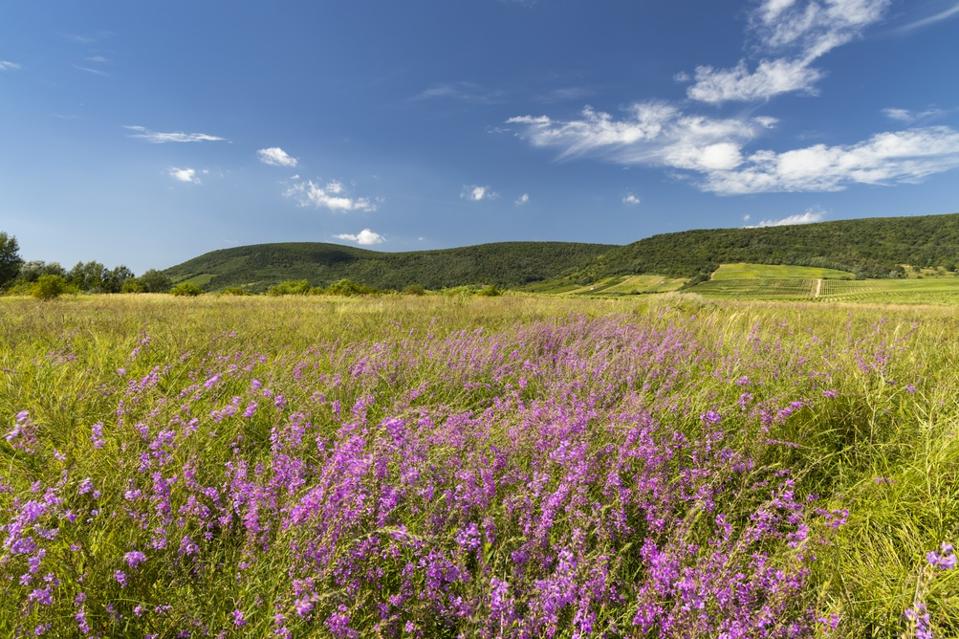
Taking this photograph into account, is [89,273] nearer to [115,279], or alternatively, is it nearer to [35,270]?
[115,279]

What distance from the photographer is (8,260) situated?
48.1m

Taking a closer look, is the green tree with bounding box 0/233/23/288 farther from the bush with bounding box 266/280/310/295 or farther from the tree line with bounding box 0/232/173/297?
the bush with bounding box 266/280/310/295

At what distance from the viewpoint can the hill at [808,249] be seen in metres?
118

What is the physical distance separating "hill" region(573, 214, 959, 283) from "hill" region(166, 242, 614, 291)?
72.4ft

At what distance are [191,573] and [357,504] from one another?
0.72 m

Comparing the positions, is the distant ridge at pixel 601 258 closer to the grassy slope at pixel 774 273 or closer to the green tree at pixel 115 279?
the grassy slope at pixel 774 273

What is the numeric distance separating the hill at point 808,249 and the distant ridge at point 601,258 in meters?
0.29

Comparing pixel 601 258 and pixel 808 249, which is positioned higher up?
pixel 601 258

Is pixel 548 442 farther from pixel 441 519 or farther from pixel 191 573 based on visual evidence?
pixel 191 573

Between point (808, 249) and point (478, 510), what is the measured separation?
178128 mm

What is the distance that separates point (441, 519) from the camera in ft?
5.90

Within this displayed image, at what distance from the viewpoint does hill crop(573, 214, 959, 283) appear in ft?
387

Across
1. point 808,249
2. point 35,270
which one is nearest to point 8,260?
point 35,270

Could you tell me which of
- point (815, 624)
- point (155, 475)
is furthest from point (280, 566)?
point (815, 624)
